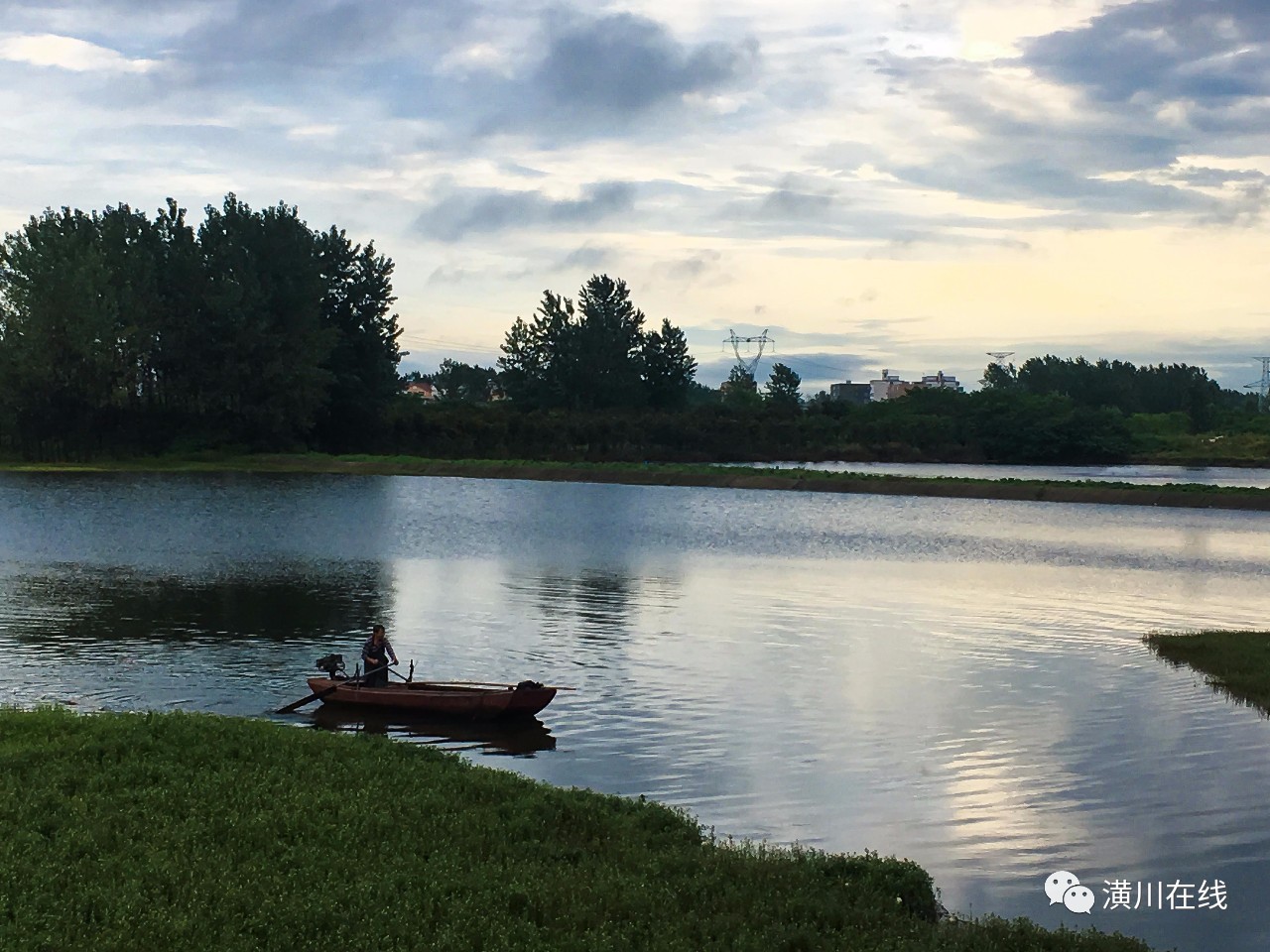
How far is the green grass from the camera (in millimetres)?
26812

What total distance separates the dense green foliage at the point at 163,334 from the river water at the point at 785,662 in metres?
46.3

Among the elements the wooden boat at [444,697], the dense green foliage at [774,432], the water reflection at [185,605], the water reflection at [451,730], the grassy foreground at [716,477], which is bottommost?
the water reflection at [451,730]

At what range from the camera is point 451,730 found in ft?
73.3

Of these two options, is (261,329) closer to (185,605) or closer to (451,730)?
(185,605)

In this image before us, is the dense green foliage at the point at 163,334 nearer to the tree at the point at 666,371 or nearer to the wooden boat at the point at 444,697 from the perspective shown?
the tree at the point at 666,371

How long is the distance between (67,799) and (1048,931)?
33.0ft

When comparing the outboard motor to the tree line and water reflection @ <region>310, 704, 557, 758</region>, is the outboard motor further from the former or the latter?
the tree line

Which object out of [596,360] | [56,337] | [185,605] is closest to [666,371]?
[596,360]

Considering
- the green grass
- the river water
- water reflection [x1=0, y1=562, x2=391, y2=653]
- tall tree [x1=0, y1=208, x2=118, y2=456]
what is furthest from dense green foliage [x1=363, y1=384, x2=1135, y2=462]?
the green grass

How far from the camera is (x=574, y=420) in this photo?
146250 millimetres

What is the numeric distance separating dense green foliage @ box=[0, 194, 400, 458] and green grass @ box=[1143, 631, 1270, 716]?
93901 mm

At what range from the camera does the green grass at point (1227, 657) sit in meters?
26.8

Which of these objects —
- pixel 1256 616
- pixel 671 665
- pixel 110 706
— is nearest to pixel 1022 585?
pixel 1256 616

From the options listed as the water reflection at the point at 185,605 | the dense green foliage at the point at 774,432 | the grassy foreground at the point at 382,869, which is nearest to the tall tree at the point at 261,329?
the dense green foliage at the point at 774,432
